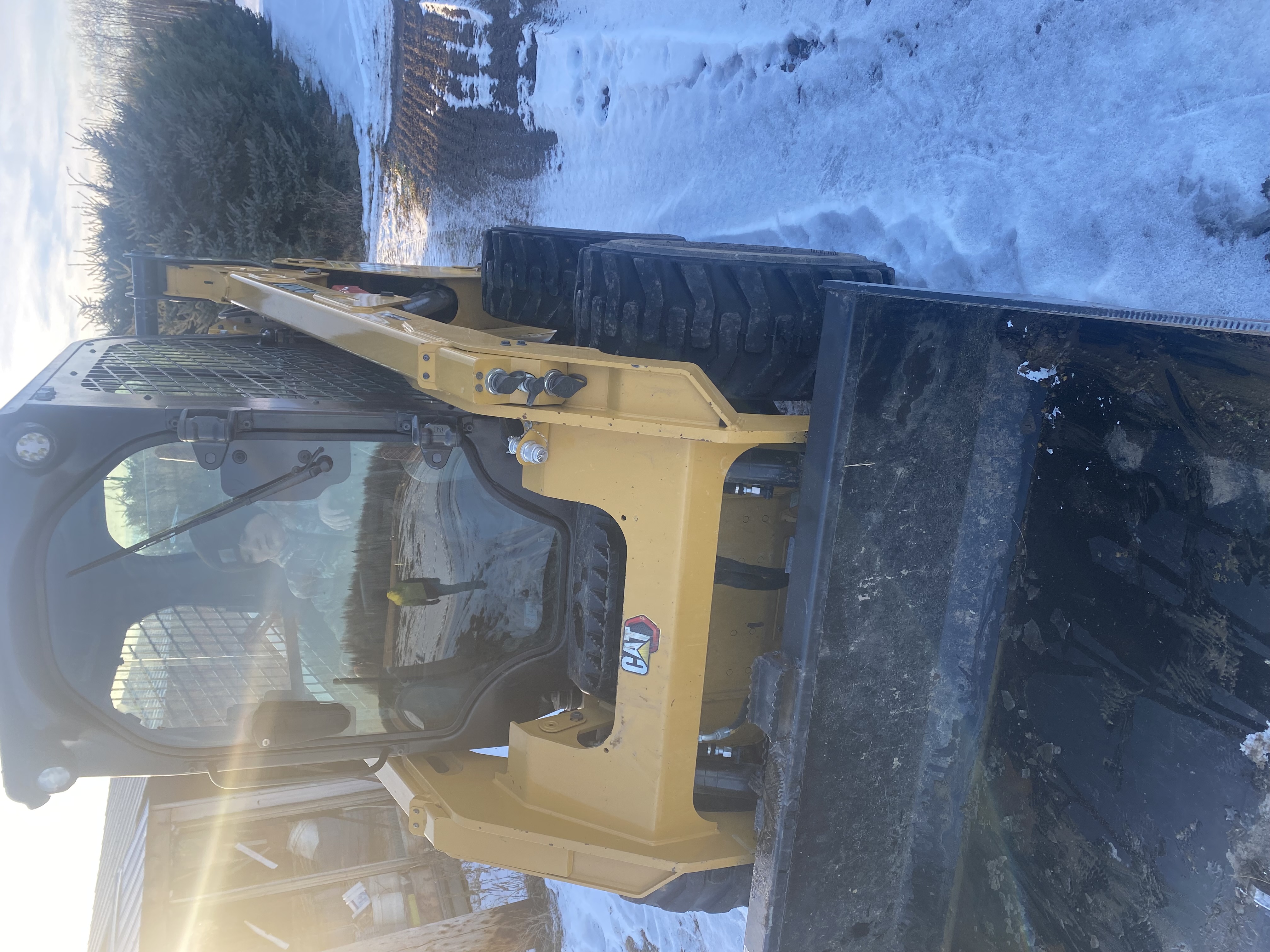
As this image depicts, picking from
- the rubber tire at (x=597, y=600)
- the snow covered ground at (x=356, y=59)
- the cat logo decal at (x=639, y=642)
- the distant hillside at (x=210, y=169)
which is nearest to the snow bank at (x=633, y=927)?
the rubber tire at (x=597, y=600)

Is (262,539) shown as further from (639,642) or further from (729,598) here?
(729,598)

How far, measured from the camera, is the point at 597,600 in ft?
7.94

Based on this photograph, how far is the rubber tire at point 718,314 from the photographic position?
95.0 inches

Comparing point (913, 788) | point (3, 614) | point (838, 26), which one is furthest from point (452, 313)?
point (913, 788)

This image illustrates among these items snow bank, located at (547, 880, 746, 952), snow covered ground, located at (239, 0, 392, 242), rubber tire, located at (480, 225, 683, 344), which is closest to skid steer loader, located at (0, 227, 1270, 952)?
rubber tire, located at (480, 225, 683, 344)

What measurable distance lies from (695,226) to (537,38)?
2.37m

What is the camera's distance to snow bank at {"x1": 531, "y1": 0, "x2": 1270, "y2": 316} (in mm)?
2432

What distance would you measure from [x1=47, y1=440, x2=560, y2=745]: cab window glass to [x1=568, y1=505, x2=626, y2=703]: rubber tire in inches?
6.3

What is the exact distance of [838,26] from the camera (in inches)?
147

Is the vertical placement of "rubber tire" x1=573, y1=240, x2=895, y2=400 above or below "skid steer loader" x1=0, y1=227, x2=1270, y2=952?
above

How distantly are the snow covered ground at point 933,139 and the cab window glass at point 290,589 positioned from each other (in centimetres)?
191

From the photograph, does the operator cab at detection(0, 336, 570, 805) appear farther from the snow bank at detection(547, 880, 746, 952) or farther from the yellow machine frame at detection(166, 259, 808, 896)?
the snow bank at detection(547, 880, 746, 952)

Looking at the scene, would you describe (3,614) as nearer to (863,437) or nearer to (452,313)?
(863,437)

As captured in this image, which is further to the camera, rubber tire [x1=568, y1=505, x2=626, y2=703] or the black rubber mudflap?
rubber tire [x1=568, y1=505, x2=626, y2=703]
